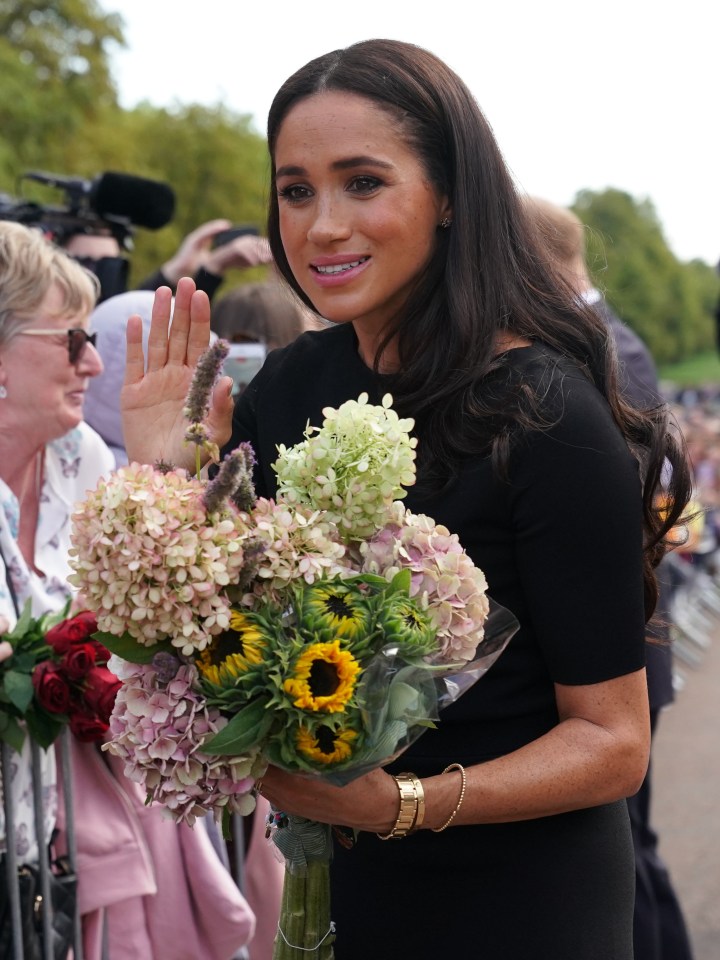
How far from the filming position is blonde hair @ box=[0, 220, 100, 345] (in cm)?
345

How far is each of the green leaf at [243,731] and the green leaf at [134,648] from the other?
0.45ft

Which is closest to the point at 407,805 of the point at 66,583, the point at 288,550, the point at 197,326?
the point at 288,550

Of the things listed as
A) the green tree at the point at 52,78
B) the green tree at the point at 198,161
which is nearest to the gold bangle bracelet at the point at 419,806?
the green tree at the point at 52,78

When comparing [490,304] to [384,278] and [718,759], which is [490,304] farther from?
[718,759]

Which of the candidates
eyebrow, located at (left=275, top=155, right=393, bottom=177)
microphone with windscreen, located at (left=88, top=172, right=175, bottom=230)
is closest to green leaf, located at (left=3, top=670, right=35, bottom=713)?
eyebrow, located at (left=275, top=155, right=393, bottom=177)

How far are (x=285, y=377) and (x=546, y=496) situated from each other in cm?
71

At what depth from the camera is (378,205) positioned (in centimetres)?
203

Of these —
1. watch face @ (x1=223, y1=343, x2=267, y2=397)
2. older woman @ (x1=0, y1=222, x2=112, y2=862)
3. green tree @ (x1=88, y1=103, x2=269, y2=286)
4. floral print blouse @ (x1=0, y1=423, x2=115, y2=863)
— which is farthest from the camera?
green tree @ (x1=88, y1=103, x2=269, y2=286)

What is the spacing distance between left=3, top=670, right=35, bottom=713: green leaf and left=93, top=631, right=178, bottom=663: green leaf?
1.27 m

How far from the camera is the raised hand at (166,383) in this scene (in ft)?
7.47

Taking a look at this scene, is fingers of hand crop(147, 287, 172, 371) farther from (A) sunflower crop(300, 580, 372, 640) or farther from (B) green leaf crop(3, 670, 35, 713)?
(B) green leaf crop(3, 670, 35, 713)

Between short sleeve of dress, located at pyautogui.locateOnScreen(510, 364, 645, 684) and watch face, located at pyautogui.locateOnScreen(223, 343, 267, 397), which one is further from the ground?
watch face, located at pyautogui.locateOnScreen(223, 343, 267, 397)

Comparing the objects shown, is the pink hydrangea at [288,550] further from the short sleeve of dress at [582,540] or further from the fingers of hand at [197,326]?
the fingers of hand at [197,326]

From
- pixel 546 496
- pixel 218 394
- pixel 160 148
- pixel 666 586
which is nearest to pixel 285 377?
pixel 218 394
